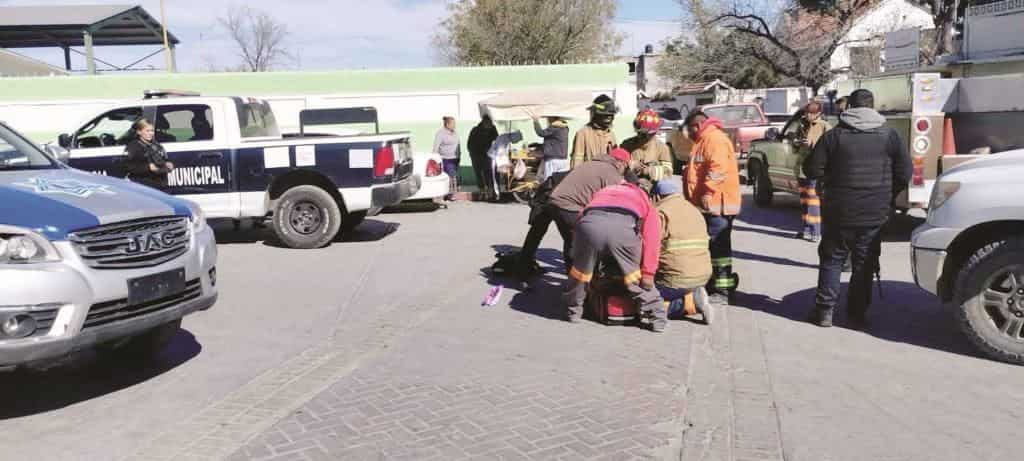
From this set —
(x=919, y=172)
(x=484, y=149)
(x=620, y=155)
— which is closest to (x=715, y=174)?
(x=620, y=155)

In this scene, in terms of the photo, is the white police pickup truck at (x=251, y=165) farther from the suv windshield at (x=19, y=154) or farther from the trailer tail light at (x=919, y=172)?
the trailer tail light at (x=919, y=172)

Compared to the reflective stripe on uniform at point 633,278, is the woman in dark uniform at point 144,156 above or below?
above

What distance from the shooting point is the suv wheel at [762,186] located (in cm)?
1427

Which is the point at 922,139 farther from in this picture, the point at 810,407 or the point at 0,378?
the point at 0,378

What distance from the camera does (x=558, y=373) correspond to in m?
5.54

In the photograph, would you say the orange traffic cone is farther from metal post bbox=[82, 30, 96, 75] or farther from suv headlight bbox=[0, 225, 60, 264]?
metal post bbox=[82, 30, 96, 75]

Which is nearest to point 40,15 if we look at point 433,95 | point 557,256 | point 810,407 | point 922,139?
point 433,95

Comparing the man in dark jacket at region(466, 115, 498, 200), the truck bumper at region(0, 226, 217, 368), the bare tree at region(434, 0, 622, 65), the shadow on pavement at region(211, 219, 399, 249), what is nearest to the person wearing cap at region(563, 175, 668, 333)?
the truck bumper at region(0, 226, 217, 368)

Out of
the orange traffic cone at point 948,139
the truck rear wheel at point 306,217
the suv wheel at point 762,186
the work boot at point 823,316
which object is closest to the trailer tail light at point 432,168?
the truck rear wheel at point 306,217

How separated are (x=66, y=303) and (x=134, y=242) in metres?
0.62

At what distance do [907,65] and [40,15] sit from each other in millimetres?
26393

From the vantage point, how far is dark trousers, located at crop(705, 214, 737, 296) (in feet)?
24.2

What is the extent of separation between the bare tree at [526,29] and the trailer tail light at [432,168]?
23.3m

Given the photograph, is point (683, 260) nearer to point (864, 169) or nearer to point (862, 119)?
point (864, 169)
